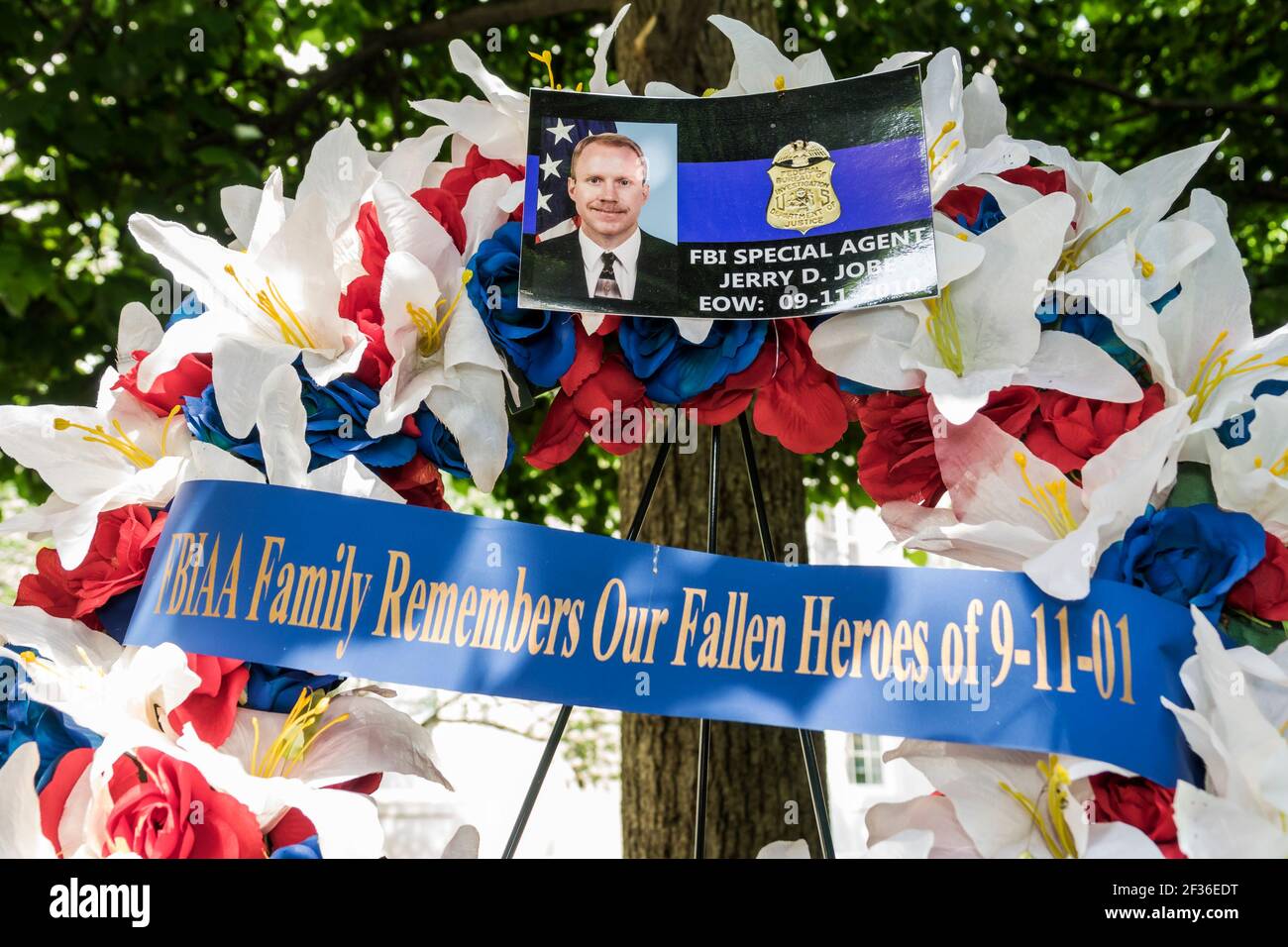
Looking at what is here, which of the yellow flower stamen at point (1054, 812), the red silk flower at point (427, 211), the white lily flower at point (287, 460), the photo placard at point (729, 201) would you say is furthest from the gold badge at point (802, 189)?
the yellow flower stamen at point (1054, 812)

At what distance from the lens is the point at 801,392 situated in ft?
4.72

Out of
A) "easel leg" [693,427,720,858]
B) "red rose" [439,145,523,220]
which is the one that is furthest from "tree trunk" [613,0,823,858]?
"red rose" [439,145,523,220]

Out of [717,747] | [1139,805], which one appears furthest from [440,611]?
[717,747]

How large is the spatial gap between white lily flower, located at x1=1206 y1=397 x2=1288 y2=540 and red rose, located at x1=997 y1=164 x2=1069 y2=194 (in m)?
0.41

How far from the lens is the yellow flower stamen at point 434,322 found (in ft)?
4.50

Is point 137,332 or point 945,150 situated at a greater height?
point 945,150

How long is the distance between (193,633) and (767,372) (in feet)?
2.49

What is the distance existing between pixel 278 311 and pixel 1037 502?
951mm

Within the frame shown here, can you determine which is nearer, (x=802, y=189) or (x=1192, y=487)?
(x=1192, y=487)

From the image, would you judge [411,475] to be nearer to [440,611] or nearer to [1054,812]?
[440,611]

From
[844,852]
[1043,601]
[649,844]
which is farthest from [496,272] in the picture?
[844,852]

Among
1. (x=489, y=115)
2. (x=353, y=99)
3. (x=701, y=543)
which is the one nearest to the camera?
(x=489, y=115)

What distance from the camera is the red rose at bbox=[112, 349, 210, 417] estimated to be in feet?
4.75
